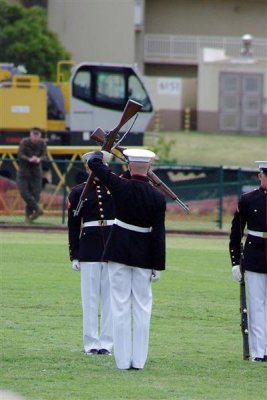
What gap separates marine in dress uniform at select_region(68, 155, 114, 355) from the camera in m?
11.6

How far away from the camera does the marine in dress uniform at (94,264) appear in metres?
11.6

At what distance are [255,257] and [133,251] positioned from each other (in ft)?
4.55

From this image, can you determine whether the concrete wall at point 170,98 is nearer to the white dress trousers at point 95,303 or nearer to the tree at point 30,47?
the tree at point 30,47

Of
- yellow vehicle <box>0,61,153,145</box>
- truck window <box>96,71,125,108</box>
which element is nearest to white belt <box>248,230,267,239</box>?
yellow vehicle <box>0,61,153,145</box>

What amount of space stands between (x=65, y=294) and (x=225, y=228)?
37.9ft

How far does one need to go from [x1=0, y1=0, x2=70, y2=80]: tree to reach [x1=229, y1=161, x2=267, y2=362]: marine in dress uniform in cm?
3850

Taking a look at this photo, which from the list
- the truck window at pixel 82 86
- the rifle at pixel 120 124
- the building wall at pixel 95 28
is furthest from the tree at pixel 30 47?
the rifle at pixel 120 124

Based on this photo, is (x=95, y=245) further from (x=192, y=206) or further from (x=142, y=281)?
(x=192, y=206)

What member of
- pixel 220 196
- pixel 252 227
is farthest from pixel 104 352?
pixel 220 196

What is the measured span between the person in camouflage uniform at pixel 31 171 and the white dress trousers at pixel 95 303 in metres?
14.8

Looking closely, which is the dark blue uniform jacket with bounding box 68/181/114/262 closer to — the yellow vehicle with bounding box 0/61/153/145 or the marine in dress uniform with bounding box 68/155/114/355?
the marine in dress uniform with bounding box 68/155/114/355

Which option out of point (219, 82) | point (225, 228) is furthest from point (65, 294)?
point (219, 82)

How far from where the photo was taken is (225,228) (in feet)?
91.0

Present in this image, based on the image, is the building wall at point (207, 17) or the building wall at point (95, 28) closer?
the building wall at point (95, 28)
